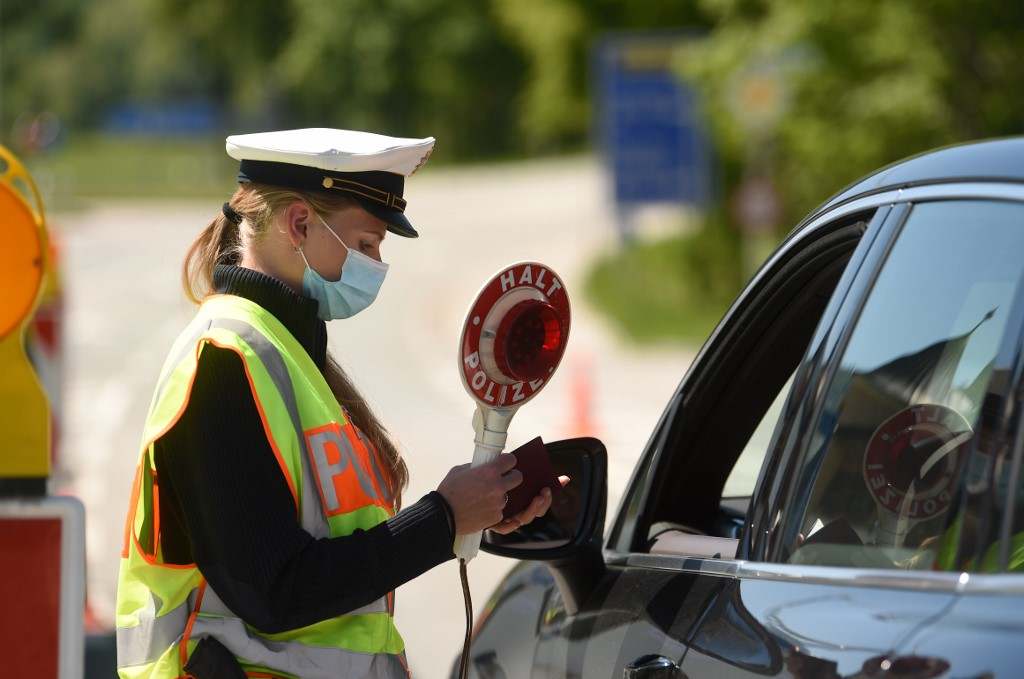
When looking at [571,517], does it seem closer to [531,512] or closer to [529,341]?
[531,512]

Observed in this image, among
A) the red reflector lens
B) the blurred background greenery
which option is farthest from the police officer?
the blurred background greenery

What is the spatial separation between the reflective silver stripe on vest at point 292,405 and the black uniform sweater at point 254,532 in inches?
1.5

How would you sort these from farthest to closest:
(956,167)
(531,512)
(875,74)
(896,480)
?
(875,74), (531,512), (896,480), (956,167)

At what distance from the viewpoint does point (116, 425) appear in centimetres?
1562

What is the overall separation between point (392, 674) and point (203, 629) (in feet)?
1.01

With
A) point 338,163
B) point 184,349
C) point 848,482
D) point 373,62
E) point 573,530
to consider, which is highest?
point 373,62

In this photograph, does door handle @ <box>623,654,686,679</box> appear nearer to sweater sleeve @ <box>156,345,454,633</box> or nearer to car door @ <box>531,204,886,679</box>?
car door @ <box>531,204,886,679</box>

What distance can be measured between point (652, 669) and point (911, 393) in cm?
58

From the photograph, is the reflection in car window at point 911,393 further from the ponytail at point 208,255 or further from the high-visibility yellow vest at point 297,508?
the ponytail at point 208,255

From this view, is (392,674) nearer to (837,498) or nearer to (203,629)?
(203,629)

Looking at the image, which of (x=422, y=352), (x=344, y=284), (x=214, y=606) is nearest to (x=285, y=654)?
(x=214, y=606)

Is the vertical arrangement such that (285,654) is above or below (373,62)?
below

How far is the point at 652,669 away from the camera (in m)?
2.54

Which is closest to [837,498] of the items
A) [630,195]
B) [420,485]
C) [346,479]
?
[346,479]
